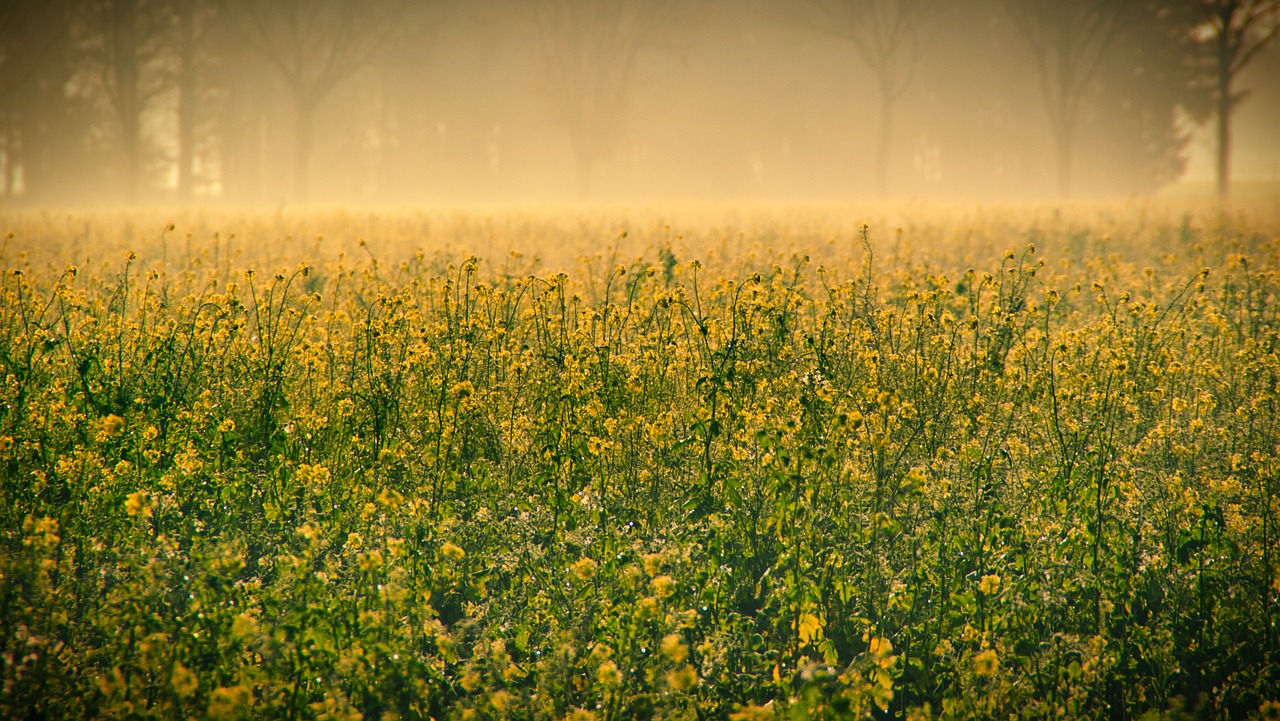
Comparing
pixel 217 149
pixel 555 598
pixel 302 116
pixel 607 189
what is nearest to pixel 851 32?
pixel 302 116

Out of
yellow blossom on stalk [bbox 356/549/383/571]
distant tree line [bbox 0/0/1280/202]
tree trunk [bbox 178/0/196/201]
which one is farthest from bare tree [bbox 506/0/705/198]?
yellow blossom on stalk [bbox 356/549/383/571]

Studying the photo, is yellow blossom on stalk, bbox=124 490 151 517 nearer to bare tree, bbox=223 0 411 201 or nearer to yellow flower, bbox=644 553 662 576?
yellow flower, bbox=644 553 662 576

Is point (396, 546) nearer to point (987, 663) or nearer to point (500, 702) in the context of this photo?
point (500, 702)

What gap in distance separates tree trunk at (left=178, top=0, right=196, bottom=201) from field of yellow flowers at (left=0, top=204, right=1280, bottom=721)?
1305 inches

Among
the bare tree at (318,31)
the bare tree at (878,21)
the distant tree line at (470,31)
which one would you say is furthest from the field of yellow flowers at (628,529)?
the bare tree at (878,21)

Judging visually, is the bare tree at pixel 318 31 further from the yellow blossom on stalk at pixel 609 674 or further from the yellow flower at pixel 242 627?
the yellow blossom on stalk at pixel 609 674

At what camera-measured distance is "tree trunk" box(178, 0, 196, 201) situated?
30.9m

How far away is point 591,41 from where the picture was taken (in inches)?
1156

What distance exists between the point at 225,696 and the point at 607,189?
56027mm

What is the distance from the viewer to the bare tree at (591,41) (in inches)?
1144

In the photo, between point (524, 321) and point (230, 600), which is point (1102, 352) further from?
point (230, 600)

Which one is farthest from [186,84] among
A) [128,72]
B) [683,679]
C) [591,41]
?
[683,679]

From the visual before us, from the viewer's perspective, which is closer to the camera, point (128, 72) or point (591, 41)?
point (591, 41)

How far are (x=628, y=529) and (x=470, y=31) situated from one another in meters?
49.0
